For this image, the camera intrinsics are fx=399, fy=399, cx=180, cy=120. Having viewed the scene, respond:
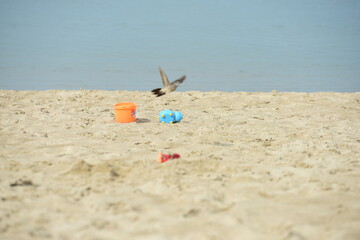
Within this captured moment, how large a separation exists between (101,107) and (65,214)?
16.9 feet

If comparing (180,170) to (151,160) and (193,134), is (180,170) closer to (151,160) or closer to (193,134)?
(151,160)

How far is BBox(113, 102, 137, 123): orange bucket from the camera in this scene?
20.4ft

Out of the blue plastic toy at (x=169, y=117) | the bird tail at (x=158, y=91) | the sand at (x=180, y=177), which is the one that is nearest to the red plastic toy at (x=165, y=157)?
the sand at (x=180, y=177)

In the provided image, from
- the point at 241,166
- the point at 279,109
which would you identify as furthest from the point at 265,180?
the point at 279,109

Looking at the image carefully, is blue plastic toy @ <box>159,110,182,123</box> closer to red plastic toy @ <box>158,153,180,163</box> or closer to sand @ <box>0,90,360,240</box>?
sand @ <box>0,90,360,240</box>

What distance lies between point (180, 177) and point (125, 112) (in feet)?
9.76

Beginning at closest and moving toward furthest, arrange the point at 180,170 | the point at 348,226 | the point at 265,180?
the point at 348,226
the point at 265,180
the point at 180,170

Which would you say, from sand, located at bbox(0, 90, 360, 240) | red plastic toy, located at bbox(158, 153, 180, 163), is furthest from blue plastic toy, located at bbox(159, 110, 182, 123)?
red plastic toy, located at bbox(158, 153, 180, 163)

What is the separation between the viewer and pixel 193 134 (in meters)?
5.50

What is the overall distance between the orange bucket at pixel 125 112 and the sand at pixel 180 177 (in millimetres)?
172

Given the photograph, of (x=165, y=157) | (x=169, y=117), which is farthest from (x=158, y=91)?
(x=165, y=157)

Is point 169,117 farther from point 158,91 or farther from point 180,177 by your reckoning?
point 180,177

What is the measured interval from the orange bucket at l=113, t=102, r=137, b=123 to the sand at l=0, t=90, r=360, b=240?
0.17 meters

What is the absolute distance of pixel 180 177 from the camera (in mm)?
3482
